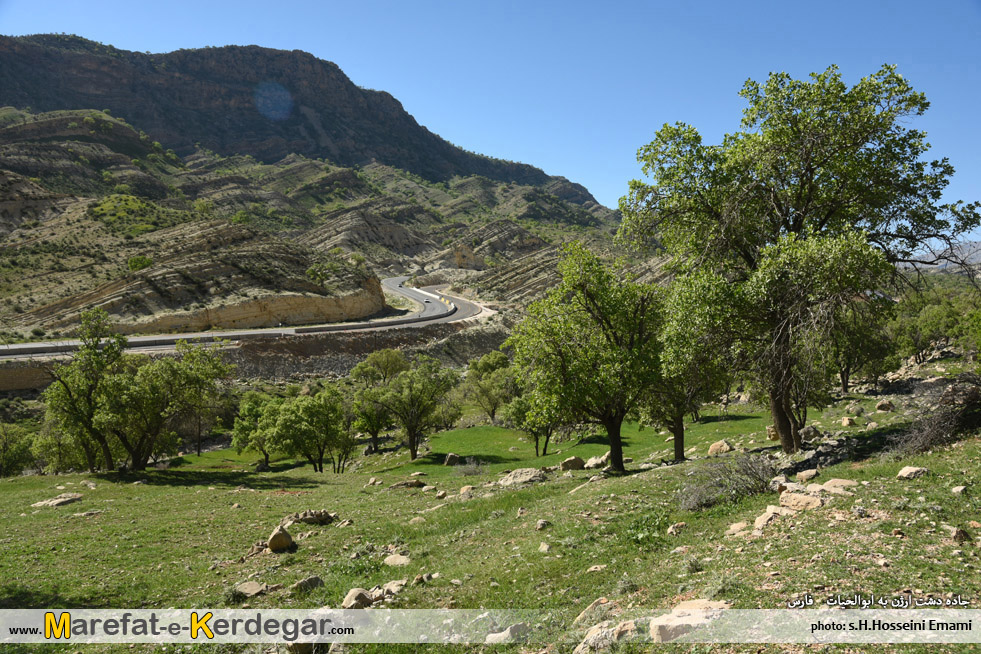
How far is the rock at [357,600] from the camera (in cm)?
780

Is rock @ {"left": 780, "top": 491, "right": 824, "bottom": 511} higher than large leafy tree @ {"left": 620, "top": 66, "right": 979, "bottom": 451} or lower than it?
lower

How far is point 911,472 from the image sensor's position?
8.77 metres

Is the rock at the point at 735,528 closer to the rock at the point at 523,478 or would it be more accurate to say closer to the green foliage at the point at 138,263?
the rock at the point at 523,478

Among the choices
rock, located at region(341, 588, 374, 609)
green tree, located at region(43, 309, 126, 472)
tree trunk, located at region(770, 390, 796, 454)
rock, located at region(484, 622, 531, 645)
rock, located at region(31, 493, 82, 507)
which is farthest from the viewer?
green tree, located at region(43, 309, 126, 472)

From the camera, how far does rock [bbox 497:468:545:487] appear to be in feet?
59.6

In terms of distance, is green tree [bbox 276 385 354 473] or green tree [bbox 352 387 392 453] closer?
green tree [bbox 276 385 354 473]

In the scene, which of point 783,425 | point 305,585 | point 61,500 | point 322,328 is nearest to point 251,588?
point 305,585

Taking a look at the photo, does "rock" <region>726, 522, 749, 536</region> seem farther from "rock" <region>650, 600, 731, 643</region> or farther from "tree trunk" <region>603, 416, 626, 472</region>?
"tree trunk" <region>603, 416, 626, 472</region>

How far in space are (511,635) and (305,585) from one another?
488 centimetres

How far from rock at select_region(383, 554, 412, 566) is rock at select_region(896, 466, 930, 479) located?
966cm

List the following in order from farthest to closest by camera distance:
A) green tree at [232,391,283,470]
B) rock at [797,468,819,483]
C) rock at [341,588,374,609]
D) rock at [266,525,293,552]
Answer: green tree at [232,391,283,470] → rock at [266,525,293,552] → rock at [797,468,819,483] → rock at [341,588,374,609]

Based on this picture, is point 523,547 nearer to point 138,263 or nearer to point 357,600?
point 357,600

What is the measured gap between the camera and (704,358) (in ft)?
44.0

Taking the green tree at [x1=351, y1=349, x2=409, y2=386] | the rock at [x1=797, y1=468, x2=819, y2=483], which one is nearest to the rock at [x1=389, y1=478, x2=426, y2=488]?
the rock at [x1=797, y1=468, x2=819, y2=483]
